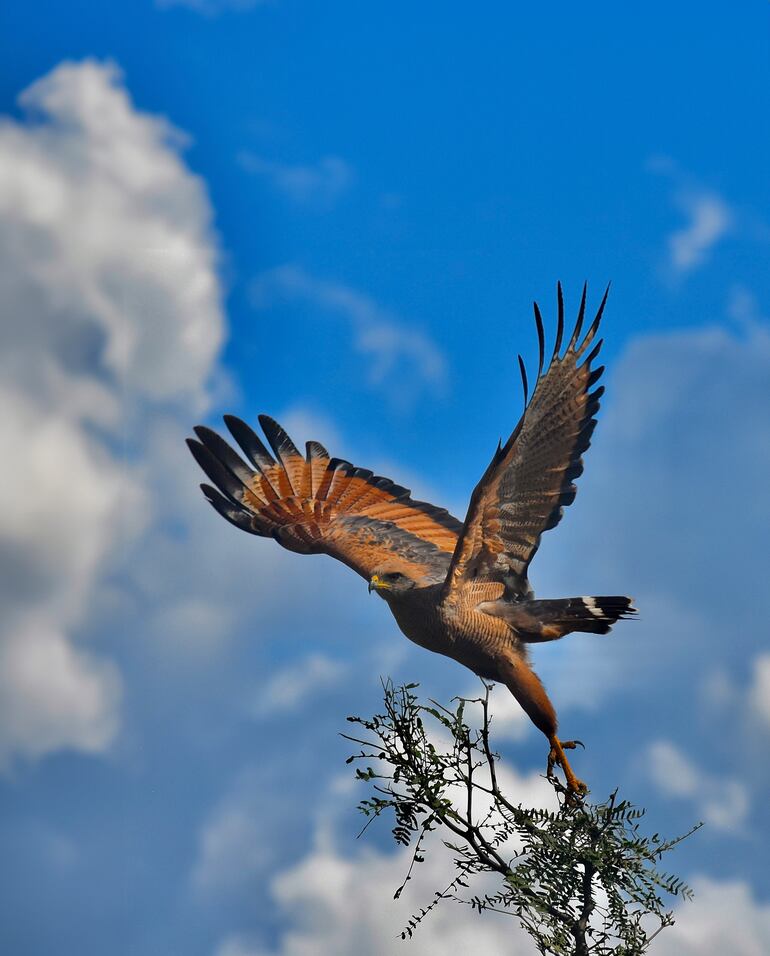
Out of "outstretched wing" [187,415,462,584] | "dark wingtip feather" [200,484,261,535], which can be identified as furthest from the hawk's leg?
"dark wingtip feather" [200,484,261,535]

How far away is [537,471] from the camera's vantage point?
7367mm

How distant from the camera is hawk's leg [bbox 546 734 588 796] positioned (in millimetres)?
6985

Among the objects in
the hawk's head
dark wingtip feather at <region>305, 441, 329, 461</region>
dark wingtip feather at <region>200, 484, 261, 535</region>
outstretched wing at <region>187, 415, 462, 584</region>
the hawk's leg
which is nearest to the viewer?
the hawk's leg

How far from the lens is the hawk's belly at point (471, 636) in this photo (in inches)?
297

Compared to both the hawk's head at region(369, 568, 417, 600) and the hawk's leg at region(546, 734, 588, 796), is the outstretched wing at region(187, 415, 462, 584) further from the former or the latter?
the hawk's leg at region(546, 734, 588, 796)

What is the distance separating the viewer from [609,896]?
6.30m

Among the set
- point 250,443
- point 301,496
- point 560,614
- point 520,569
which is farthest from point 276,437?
point 560,614

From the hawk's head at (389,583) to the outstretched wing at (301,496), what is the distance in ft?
4.87

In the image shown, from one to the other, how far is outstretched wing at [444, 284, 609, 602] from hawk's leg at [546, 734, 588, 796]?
119 centimetres

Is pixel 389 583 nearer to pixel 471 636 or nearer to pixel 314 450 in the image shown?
pixel 471 636

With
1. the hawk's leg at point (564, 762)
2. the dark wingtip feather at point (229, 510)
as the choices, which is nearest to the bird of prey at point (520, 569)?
the hawk's leg at point (564, 762)

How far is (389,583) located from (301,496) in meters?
2.35

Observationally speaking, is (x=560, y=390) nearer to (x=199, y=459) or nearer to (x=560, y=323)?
(x=560, y=323)

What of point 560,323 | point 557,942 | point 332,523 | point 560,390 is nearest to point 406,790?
point 557,942
